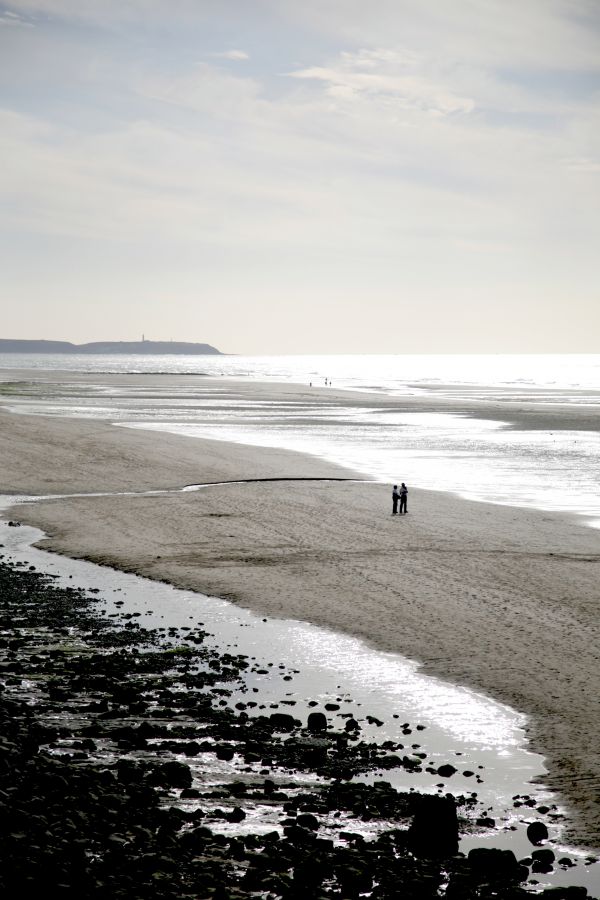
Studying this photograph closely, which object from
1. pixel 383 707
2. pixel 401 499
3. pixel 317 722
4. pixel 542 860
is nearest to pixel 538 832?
pixel 542 860

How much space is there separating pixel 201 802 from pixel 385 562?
16.9 meters

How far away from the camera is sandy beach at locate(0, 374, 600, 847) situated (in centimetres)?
1806

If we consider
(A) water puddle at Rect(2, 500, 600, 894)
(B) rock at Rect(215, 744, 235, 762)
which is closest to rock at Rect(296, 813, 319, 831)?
(A) water puddle at Rect(2, 500, 600, 894)

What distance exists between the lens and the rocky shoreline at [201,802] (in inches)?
400

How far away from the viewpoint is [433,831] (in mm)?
11258

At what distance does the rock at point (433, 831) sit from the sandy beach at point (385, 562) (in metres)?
1.73

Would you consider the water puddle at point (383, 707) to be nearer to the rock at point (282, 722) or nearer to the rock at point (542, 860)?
the rock at point (542, 860)

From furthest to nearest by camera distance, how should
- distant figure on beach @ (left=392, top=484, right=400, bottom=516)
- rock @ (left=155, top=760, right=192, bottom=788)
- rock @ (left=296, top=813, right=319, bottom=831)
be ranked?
distant figure on beach @ (left=392, top=484, right=400, bottom=516) < rock @ (left=155, top=760, right=192, bottom=788) < rock @ (left=296, top=813, right=319, bottom=831)

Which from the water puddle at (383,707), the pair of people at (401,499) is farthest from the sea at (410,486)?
the pair of people at (401,499)

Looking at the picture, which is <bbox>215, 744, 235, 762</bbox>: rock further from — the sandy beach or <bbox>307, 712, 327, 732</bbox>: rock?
the sandy beach

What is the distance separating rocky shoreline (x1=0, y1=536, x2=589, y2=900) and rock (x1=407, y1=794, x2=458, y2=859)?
0.05ft

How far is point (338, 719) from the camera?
16.1 m

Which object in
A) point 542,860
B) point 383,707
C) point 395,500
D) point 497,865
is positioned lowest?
point 383,707

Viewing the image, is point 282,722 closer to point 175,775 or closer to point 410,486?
point 175,775
